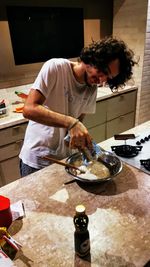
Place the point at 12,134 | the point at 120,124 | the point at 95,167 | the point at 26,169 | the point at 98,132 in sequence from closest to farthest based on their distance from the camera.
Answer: the point at 95,167, the point at 26,169, the point at 12,134, the point at 98,132, the point at 120,124

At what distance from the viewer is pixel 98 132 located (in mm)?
2623

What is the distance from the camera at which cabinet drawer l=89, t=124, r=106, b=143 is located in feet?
8.41

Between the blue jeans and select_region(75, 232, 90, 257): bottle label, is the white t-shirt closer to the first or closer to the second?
the blue jeans

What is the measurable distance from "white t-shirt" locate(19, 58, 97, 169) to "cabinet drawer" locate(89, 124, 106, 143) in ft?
4.04

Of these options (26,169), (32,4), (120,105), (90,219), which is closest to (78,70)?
(26,169)

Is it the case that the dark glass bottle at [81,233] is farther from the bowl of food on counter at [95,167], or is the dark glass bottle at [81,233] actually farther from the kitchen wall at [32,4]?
the kitchen wall at [32,4]

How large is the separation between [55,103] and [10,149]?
0.91 metres

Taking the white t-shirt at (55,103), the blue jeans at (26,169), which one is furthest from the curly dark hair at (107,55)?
the blue jeans at (26,169)

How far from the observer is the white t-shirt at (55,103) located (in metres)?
1.12

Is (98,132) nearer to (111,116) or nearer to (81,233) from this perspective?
(111,116)

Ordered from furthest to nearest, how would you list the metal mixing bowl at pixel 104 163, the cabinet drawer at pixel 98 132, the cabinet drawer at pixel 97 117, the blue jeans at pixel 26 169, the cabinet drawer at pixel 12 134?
1. the cabinet drawer at pixel 98 132
2. the cabinet drawer at pixel 97 117
3. the cabinet drawer at pixel 12 134
4. the blue jeans at pixel 26 169
5. the metal mixing bowl at pixel 104 163

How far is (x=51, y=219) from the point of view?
0.81 meters

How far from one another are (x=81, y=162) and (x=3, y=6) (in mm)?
1639

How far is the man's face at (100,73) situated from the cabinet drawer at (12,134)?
91 cm
